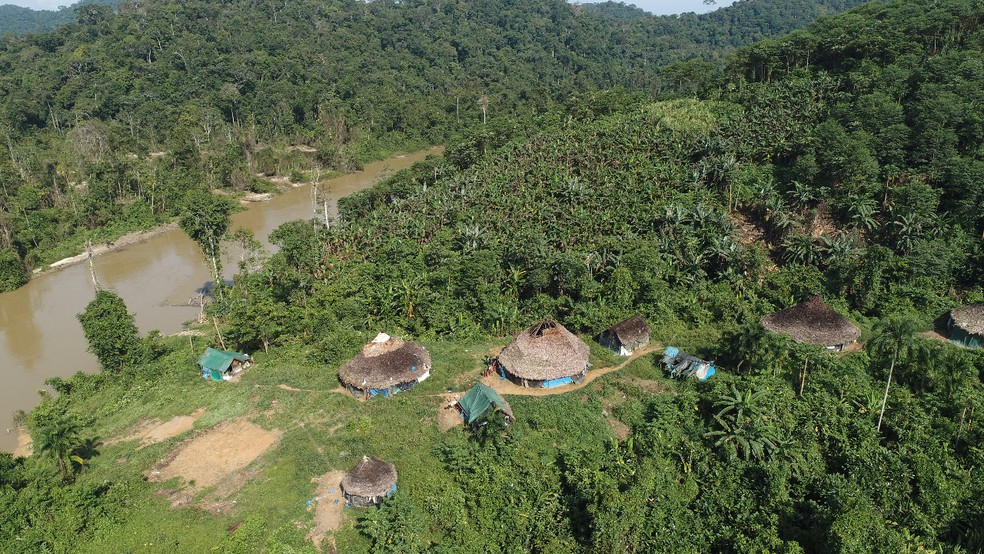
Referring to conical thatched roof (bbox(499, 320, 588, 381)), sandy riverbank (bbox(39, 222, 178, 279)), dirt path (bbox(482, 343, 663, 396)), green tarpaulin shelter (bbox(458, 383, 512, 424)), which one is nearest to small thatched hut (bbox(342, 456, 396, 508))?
green tarpaulin shelter (bbox(458, 383, 512, 424))

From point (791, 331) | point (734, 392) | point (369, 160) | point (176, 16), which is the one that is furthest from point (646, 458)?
point (176, 16)

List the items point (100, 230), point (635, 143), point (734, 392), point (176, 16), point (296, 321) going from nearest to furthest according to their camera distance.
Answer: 1. point (734, 392)
2. point (296, 321)
3. point (635, 143)
4. point (100, 230)
5. point (176, 16)

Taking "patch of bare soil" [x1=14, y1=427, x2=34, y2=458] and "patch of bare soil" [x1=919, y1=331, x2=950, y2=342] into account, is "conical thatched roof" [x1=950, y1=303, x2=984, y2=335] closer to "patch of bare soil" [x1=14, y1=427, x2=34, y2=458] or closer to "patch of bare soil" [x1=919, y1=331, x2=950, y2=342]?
"patch of bare soil" [x1=919, y1=331, x2=950, y2=342]

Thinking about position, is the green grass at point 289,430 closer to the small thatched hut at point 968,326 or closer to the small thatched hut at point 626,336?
the small thatched hut at point 626,336

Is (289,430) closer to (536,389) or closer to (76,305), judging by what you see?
(536,389)

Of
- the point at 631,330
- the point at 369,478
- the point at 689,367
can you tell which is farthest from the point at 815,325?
the point at 369,478

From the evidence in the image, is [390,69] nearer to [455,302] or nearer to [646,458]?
[455,302]

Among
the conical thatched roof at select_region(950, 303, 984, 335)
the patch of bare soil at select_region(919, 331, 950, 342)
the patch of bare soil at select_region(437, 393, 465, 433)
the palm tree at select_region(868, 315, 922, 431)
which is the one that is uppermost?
the palm tree at select_region(868, 315, 922, 431)
